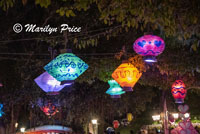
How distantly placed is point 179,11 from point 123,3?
2.70 feet

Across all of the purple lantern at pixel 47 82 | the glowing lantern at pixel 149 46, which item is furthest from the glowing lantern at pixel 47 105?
the glowing lantern at pixel 149 46

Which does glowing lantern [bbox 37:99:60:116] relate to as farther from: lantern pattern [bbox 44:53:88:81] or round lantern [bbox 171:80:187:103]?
lantern pattern [bbox 44:53:88:81]

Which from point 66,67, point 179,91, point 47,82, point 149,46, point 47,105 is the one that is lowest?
point 47,105

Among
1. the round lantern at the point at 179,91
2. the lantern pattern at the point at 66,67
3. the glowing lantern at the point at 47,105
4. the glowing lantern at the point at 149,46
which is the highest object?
the glowing lantern at the point at 149,46

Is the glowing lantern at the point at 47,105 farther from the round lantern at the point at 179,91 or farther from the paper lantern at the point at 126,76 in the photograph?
the paper lantern at the point at 126,76

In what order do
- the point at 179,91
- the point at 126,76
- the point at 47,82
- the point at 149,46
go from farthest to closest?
the point at 179,91 → the point at 47,82 → the point at 126,76 → the point at 149,46

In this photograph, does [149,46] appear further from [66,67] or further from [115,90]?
[115,90]

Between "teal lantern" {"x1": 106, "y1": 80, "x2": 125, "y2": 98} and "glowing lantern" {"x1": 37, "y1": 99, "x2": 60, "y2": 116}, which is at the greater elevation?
"teal lantern" {"x1": 106, "y1": 80, "x2": 125, "y2": 98}

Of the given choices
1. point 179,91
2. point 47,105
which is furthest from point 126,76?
point 47,105

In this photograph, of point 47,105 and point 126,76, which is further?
point 47,105

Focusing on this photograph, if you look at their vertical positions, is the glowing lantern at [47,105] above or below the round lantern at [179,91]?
below

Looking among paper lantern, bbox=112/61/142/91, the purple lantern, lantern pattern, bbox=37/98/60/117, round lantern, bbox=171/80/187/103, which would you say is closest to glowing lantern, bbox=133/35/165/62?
paper lantern, bbox=112/61/142/91

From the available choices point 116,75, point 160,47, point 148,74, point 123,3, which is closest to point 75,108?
point 148,74

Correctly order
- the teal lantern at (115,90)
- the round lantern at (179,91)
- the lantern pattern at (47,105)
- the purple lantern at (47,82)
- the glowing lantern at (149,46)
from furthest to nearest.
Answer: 1. the lantern pattern at (47,105)
2. the round lantern at (179,91)
3. the teal lantern at (115,90)
4. the purple lantern at (47,82)
5. the glowing lantern at (149,46)
